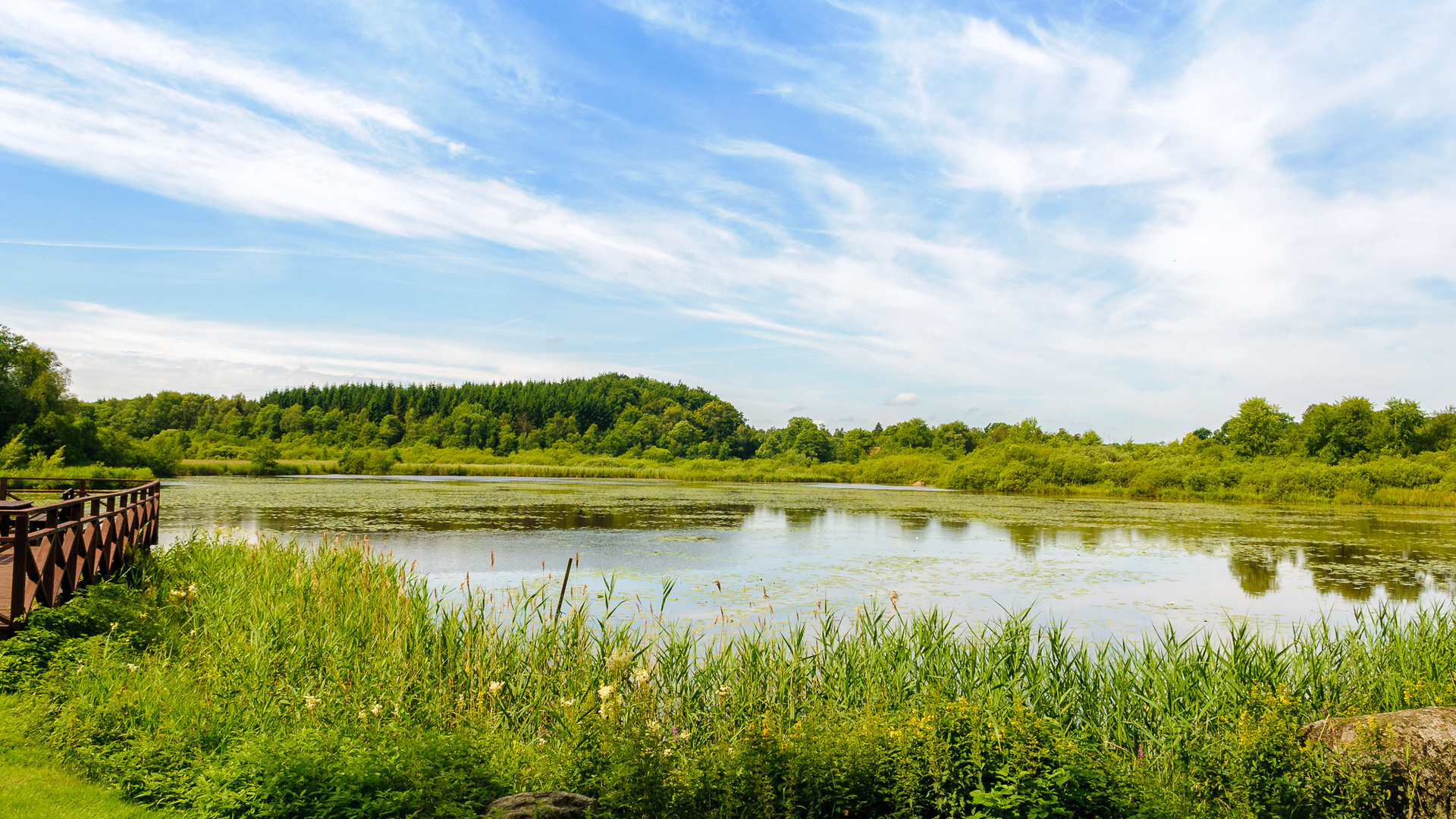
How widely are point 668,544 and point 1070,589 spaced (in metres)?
8.88

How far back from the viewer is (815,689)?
641 cm

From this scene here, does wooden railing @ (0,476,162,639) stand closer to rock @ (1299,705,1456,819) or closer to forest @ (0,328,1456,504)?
rock @ (1299,705,1456,819)

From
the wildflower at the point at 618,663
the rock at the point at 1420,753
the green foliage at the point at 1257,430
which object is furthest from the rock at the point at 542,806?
the green foliage at the point at 1257,430

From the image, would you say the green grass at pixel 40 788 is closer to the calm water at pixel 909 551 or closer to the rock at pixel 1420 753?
the calm water at pixel 909 551

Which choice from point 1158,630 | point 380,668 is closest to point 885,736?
point 380,668

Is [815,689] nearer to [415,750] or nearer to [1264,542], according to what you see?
[415,750]

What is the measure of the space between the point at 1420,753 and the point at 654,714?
4.97 meters

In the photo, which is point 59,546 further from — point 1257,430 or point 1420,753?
point 1257,430

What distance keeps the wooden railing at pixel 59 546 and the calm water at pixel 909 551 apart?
13.3 ft

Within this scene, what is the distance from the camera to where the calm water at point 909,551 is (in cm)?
1199

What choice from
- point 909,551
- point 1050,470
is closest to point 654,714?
point 909,551

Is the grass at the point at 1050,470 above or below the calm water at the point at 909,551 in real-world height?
above

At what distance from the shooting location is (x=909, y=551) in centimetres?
1839

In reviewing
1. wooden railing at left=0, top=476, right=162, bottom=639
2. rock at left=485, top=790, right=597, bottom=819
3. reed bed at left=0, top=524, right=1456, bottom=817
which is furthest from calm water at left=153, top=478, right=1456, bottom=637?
wooden railing at left=0, top=476, right=162, bottom=639
